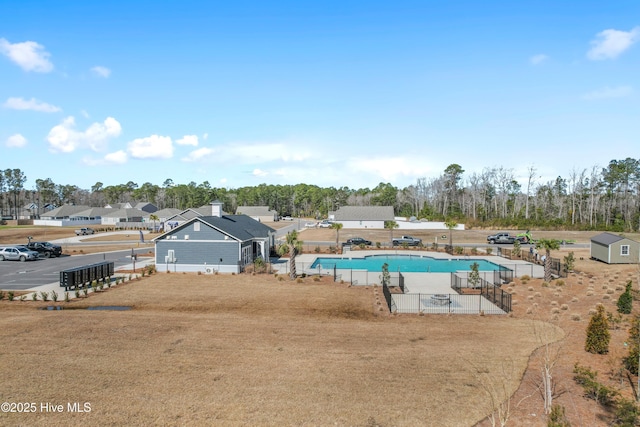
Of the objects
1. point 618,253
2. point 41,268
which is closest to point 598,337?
point 618,253

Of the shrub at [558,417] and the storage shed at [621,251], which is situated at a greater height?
the storage shed at [621,251]

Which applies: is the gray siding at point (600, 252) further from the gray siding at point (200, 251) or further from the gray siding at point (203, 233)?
the gray siding at point (203, 233)

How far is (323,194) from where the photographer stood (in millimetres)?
163375

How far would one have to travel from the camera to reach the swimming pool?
43.8m

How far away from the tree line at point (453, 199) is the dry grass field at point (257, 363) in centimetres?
8169

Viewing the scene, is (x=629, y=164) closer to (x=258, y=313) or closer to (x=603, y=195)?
(x=603, y=195)

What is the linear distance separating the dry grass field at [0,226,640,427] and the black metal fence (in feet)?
11.4

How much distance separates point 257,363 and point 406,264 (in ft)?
110

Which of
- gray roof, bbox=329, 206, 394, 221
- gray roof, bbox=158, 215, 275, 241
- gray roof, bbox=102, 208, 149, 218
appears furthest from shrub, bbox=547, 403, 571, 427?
gray roof, bbox=102, 208, 149, 218

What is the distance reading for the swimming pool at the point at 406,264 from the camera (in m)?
43.8

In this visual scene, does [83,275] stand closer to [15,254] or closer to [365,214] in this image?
[15,254]

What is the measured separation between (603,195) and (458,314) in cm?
10861

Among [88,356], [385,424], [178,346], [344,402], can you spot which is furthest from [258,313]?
[385,424]

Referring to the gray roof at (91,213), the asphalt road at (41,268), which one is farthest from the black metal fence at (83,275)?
the gray roof at (91,213)
